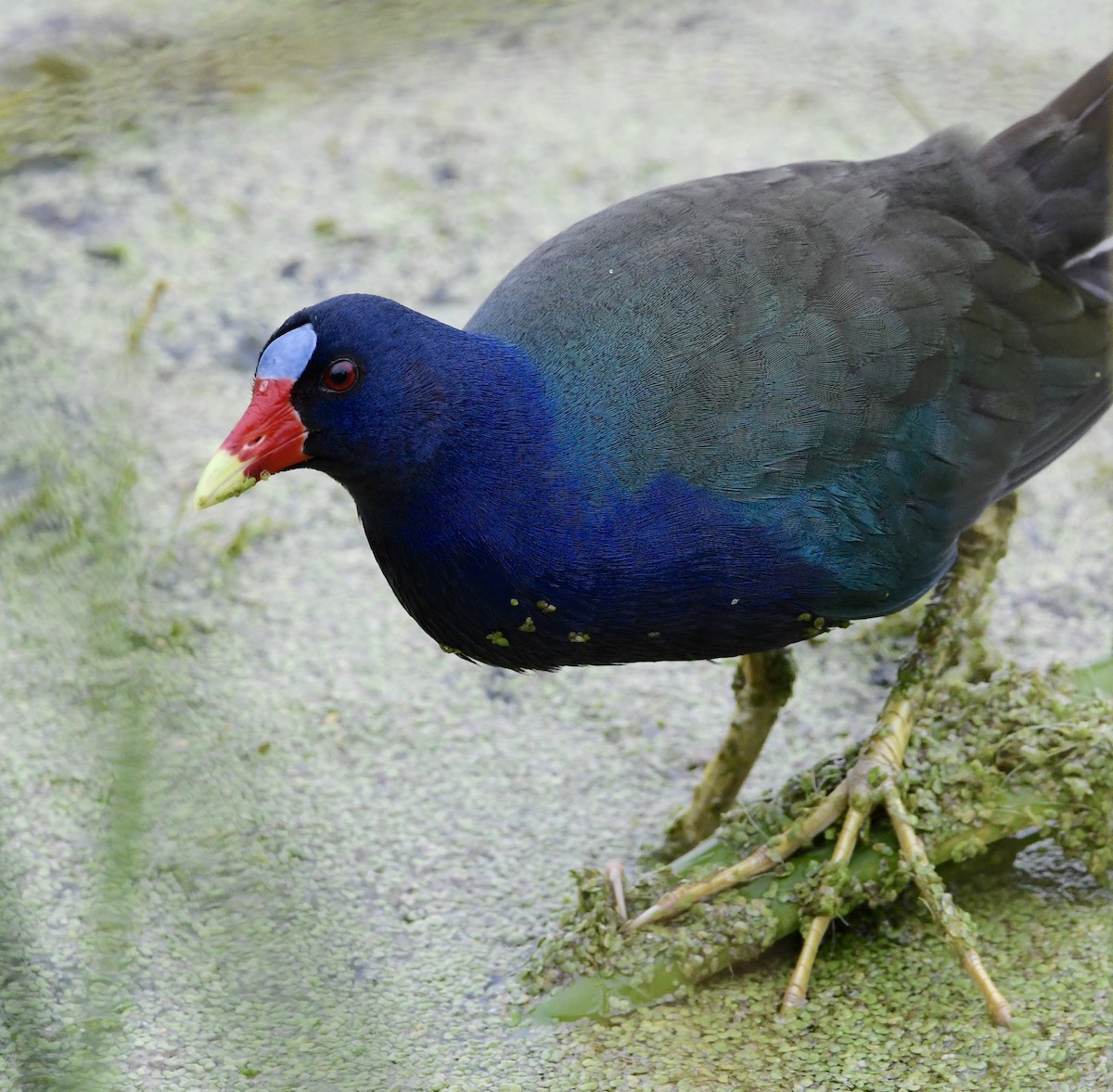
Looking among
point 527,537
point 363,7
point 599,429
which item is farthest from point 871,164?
point 363,7

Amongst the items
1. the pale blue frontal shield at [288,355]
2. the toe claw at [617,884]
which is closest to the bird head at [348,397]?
the pale blue frontal shield at [288,355]

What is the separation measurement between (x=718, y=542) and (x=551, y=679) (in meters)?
1.01

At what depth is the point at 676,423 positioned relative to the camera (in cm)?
227

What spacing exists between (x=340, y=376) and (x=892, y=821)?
45.4 inches

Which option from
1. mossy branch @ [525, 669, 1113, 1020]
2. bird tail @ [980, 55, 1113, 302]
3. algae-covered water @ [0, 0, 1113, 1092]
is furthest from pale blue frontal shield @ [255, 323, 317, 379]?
bird tail @ [980, 55, 1113, 302]

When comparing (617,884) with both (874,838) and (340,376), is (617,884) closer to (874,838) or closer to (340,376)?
(874,838)

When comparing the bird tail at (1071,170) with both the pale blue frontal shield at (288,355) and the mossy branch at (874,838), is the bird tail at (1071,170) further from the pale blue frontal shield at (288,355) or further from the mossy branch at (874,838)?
the pale blue frontal shield at (288,355)

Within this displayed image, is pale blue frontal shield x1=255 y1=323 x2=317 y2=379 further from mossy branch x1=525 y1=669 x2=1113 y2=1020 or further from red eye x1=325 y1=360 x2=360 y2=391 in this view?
mossy branch x1=525 y1=669 x2=1113 y2=1020

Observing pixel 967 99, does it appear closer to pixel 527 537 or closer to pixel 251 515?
pixel 251 515

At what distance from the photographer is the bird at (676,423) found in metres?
2.22

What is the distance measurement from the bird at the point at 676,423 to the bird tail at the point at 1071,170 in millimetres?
250

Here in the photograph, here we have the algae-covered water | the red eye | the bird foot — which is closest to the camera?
the algae-covered water

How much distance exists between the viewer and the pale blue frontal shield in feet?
7.13

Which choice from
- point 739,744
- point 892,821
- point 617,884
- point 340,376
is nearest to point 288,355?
point 340,376
